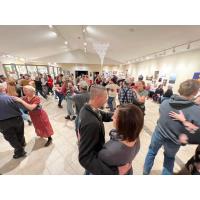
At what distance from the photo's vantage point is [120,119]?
0.83 meters

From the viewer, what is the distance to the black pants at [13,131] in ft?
6.61

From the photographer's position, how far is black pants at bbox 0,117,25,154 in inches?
79.4

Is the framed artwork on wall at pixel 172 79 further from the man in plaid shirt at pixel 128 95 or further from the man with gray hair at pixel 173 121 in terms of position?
the man with gray hair at pixel 173 121

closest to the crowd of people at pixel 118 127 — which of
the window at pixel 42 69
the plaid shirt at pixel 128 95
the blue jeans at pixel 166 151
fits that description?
the blue jeans at pixel 166 151

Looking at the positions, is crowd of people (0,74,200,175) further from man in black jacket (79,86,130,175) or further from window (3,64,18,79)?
window (3,64,18,79)

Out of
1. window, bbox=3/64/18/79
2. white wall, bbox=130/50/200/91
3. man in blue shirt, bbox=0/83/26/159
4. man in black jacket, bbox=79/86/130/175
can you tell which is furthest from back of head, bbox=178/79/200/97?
window, bbox=3/64/18/79

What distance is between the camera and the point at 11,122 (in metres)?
2.04

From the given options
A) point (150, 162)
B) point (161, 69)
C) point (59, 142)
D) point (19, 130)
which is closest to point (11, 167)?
point (19, 130)

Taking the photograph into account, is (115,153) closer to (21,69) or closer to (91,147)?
(91,147)

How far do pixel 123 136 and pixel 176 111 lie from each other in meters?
0.88

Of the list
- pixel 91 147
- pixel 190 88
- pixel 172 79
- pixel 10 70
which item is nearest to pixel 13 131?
pixel 91 147
